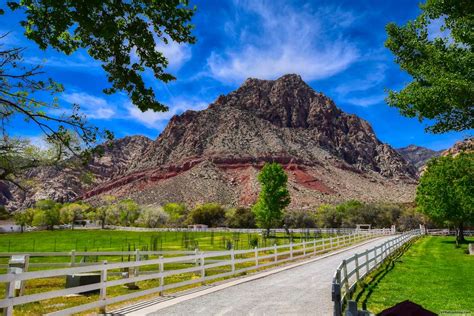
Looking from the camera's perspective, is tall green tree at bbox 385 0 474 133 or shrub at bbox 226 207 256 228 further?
shrub at bbox 226 207 256 228

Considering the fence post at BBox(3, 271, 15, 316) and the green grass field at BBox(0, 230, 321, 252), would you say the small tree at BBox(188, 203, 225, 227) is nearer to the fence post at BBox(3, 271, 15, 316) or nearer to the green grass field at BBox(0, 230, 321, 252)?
the green grass field at BBox(0, 230, 321, 252)

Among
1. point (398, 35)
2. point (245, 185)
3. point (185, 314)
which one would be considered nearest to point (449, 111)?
point (398, 35)

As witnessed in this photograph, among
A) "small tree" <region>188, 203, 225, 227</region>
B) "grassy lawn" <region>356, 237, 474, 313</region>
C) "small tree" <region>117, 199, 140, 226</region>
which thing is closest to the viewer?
"grassy lawn" <region>356, 237, 474, 313</region>

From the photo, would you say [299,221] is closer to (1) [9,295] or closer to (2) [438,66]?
(2) [438,66]

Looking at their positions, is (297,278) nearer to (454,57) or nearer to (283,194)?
(454,57)

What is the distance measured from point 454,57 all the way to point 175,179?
605ft

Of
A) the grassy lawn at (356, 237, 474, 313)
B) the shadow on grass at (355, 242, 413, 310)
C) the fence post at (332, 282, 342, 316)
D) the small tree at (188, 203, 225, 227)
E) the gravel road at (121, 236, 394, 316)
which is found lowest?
the grassy lawn at (356, 237, 474, 313)

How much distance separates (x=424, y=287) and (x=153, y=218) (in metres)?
115

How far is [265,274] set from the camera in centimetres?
1900

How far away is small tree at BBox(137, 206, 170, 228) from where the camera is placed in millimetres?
124250

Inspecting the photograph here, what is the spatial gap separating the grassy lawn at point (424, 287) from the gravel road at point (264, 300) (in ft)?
4.50

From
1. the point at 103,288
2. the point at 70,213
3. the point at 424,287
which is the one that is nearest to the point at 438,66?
the point at 424,287

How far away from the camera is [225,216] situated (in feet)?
376

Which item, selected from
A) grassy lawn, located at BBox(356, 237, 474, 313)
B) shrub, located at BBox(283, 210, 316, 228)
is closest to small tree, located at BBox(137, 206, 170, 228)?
shrub, located at BBox(283, 210, 316, 228)
